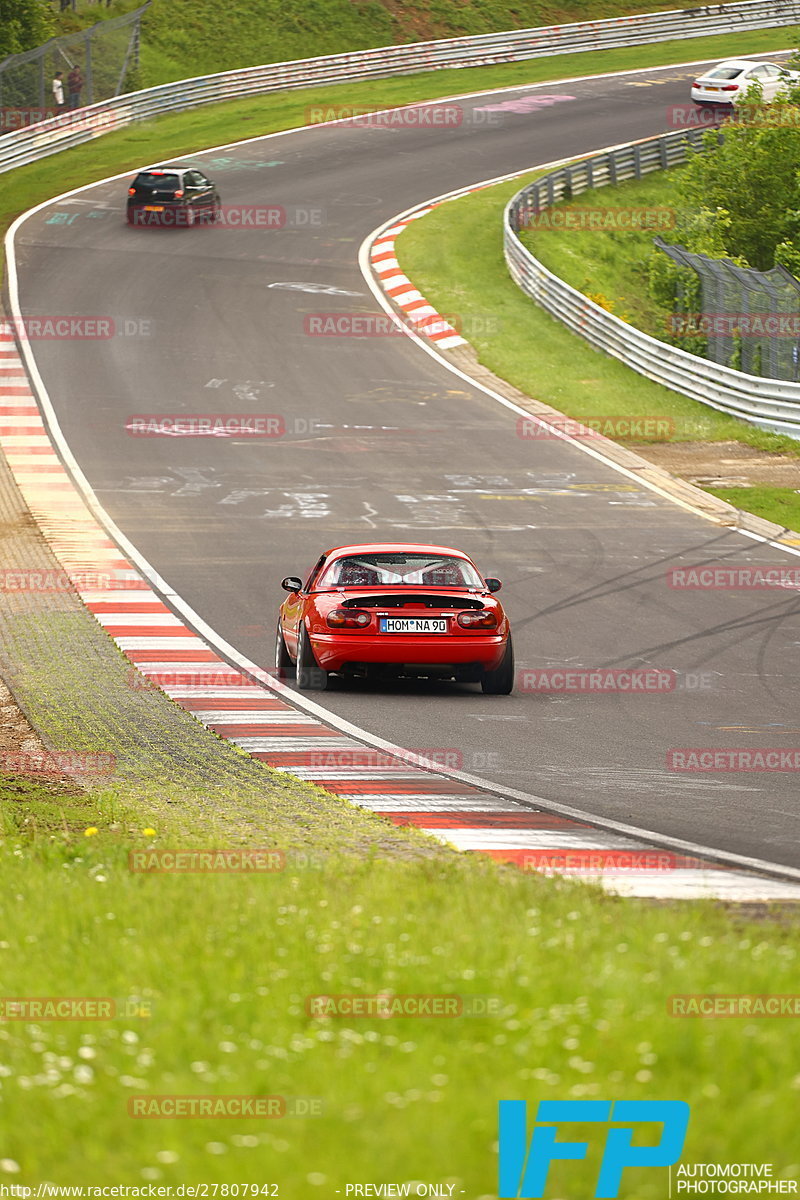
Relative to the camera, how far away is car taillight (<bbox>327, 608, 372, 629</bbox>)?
1384cm

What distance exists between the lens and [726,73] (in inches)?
2067

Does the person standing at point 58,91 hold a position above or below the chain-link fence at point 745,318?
above

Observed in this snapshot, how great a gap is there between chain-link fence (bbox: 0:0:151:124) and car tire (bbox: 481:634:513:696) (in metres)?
39.9

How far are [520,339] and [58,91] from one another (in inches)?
906

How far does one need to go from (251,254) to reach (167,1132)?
39.0m

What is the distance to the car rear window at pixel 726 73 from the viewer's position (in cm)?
5216

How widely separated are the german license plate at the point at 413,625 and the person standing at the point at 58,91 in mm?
42018

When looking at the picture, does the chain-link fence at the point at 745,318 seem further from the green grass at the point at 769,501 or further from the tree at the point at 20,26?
the tree at the point at 20,26

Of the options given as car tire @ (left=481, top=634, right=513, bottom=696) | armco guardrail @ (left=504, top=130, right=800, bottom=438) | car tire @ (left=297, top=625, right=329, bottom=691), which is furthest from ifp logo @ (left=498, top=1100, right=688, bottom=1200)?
armco guardrail @ (left=504, top=130, right=800, bottom=438)

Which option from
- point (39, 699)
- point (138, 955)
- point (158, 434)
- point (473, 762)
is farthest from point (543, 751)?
point (158, 434)

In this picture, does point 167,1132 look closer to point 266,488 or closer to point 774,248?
point 266,488

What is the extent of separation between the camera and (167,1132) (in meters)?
4.09

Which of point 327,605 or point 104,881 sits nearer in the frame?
point 104,881

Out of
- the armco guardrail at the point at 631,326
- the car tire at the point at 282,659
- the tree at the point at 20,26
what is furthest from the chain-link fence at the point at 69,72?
the car tire at the point at 282,659
